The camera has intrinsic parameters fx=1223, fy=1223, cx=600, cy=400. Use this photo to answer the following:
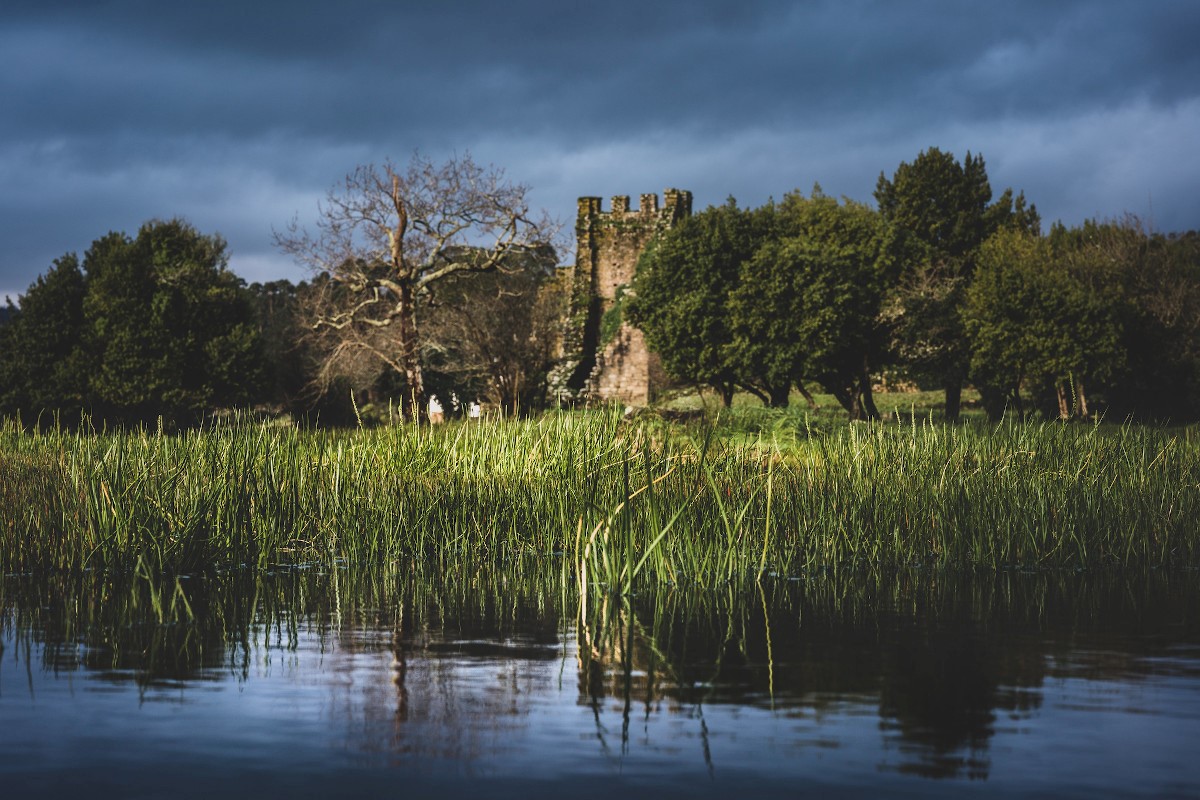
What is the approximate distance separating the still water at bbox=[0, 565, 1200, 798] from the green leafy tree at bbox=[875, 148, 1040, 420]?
92.4 ft

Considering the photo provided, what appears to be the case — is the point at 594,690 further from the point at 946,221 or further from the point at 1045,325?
the point at 946,221

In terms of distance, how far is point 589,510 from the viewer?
27.0 ft

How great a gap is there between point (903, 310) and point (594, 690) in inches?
1174

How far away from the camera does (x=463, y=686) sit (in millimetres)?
4891

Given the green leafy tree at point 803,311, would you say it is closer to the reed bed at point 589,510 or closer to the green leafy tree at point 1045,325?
the green leafy tree at point 1045,325

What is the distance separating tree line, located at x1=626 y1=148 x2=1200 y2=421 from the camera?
31.0m

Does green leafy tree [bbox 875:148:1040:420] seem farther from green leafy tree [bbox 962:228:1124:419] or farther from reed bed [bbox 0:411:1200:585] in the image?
reed bed [bbox 0:411:1200:585]

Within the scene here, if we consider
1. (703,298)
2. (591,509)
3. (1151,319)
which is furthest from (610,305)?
(591,509)

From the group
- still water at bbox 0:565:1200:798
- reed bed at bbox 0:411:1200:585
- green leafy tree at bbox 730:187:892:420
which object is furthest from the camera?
green leafy tree at bbox 730:187:892:420

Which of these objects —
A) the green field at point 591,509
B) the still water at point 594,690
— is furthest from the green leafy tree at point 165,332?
the still water at point 594,690

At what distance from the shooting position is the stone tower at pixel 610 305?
35250 millimetres

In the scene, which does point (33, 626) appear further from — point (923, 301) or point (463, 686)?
point (923, 301)

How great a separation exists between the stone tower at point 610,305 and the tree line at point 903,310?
1.56 meters

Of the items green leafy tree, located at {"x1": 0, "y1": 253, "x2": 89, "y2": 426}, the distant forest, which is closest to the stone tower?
the distant forest
